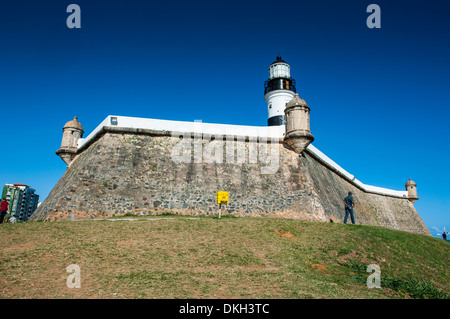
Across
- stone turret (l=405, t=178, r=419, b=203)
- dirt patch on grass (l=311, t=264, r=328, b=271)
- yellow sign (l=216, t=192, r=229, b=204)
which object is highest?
stone turret (l=405, t=178, r=419, b=203)

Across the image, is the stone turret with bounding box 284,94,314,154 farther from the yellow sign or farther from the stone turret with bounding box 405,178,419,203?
the stone turret with bounding box 405,178,419,203

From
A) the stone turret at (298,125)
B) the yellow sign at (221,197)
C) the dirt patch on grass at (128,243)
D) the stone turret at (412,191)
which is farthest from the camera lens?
the stone turret at (412,191)

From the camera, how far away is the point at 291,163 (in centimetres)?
1719

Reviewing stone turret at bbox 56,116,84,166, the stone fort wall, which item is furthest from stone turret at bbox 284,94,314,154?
stone turret at bbox 56,116,84,166

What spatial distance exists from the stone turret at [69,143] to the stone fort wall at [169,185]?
11.2ft

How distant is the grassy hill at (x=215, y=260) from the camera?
207 inches

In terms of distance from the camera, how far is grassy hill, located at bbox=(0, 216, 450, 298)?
5266 mm

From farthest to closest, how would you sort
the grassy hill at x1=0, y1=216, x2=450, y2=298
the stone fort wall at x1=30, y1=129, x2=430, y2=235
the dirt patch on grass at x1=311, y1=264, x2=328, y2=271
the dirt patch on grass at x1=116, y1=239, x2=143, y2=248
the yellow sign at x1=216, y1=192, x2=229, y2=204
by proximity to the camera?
the stone fort wall at x1=30, y1=129, x2=430, y2=235
the yellow sign at x1=216, y1=192, x2=229, y2=204
the dirt patch on grass at x1=116, y1=239, x2=143, y2=248
the dirt patch on grass at x1=311, y1=264, x2=328, y2=271
the grassy hill at x1=0, y1=216, x2=450, y2=298

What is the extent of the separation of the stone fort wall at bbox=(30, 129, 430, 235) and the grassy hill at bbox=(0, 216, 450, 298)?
3.85 meters

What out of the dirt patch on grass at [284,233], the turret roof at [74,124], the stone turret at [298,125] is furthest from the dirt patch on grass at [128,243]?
the turret roof at [74,124]

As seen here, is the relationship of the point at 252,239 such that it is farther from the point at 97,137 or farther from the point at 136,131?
the point at 97,137

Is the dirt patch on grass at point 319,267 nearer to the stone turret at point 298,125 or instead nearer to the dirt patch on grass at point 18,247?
the dirt patch on grass at point 18,247
